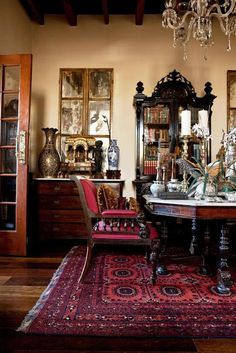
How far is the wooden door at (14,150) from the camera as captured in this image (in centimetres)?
339

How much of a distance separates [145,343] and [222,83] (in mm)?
3940

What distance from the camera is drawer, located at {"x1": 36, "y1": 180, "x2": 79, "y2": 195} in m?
3.83

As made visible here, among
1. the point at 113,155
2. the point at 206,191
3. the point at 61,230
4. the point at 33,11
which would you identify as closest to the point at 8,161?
the point at 61,230

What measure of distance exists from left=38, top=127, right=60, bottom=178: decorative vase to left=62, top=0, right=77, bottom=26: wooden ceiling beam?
5.44 ft

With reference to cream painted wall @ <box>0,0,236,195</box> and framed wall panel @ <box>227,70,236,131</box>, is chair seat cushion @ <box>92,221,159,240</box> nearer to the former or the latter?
cream painted wall @ <box>0,0,236,195</box>

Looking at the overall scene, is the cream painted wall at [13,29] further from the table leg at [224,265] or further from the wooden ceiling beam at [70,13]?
the table leg at [224,265]

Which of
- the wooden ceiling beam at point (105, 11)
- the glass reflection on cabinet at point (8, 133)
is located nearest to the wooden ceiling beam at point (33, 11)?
the wooden ceiling beam at point (105, 11)

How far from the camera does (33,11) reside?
419cm

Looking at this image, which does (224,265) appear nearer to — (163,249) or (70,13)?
(163,249)

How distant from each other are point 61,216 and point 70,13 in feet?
9.40

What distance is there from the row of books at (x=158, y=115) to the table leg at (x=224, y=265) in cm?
237

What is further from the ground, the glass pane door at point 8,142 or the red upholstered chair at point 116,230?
the glass pane door at point 8,142

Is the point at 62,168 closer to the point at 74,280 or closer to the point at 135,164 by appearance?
the point at 135,164

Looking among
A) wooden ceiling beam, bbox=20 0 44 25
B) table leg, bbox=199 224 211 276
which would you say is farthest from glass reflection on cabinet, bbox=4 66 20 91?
table leg, bbox=199 224 211 276
